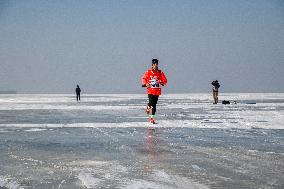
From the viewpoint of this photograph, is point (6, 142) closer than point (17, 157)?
No

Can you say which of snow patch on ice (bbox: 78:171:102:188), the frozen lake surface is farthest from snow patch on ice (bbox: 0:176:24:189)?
snow patch on ice (bbox: 78:171:102:188)

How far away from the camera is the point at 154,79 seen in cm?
1602

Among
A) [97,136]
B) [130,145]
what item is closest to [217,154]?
[130,145]

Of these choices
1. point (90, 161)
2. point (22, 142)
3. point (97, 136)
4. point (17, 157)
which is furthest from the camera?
point (97, 136)

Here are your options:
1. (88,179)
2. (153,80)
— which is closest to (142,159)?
(88,179)

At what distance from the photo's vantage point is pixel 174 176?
580 cm

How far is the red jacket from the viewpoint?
16.0 metres

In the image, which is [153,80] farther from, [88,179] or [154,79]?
[88,179]

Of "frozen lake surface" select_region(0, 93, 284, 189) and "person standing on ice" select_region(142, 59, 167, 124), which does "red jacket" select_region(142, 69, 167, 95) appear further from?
"frozen lake surface" select_region(0, 93, 284, 189)

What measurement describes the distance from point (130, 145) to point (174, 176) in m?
3.58

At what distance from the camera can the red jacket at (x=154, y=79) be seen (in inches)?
630

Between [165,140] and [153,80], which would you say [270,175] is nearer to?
[165,140]

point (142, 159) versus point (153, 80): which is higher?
point (153, 80)

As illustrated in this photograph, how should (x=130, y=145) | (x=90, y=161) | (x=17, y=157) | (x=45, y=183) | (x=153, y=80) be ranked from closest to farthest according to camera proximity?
(x=45, y=183) < (x=90, y=161) < (x=17, y=157) < (x=130, y=145) < (x=153, y=80)
